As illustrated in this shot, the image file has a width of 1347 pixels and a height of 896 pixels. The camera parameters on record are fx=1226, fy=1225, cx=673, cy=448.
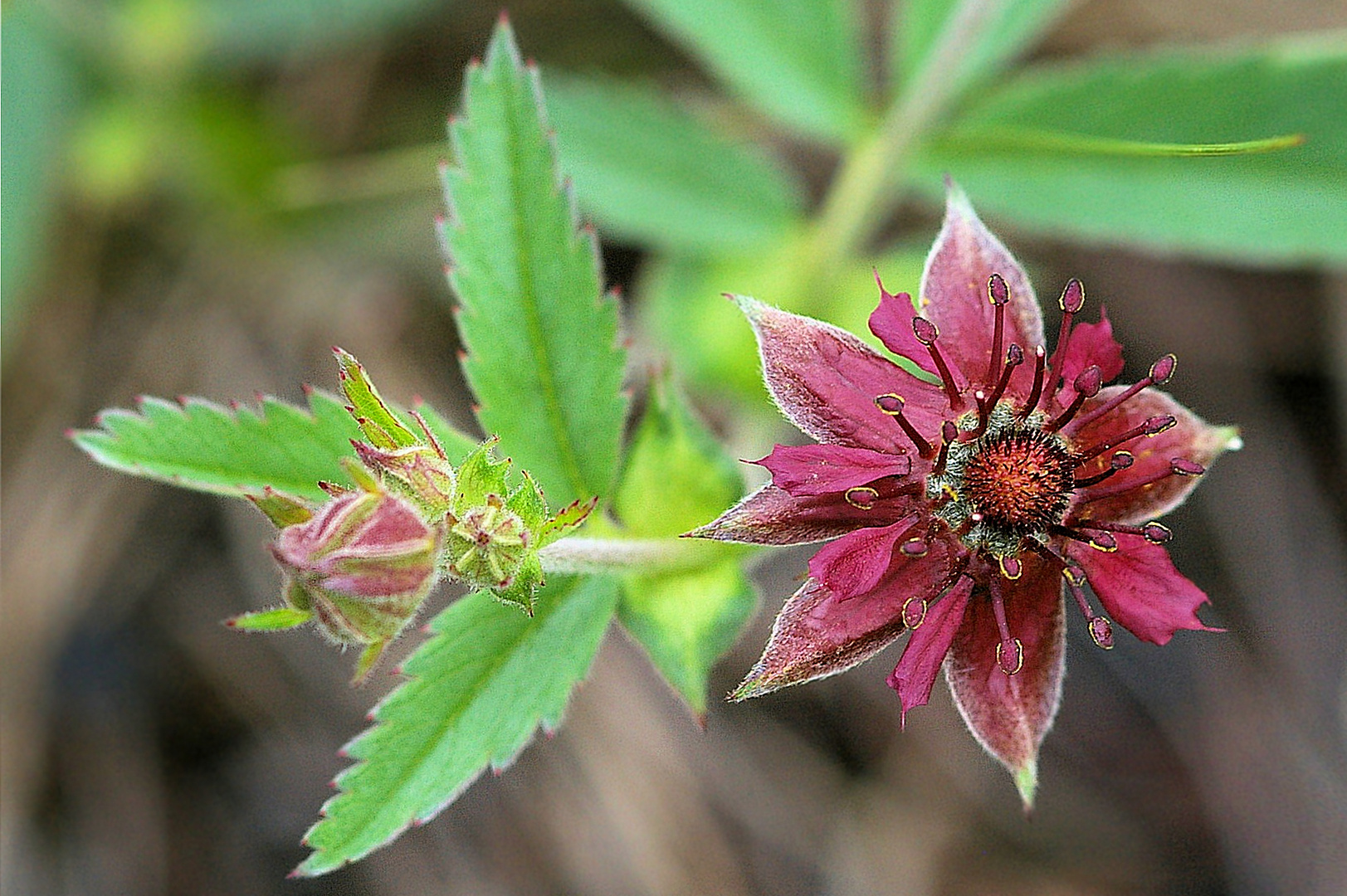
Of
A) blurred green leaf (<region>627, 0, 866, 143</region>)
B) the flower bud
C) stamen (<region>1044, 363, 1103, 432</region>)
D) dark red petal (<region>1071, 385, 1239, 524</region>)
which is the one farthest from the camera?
blurred green leaf (<region>627, 0, 866, 143</region>)

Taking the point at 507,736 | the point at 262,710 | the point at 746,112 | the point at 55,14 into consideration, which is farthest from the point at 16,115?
the point at 507,736

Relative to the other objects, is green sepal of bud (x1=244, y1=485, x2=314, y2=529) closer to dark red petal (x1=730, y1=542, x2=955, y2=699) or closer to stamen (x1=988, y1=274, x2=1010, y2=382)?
dark red petal (x1=730, y1=542, x2=955, y2=699)

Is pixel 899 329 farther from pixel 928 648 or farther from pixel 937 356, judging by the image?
pixel 928 648

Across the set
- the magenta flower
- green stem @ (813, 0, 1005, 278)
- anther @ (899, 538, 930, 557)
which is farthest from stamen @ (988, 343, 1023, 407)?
green stem @ (813, 0, 1005, 278)

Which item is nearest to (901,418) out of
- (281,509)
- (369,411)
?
(369,411)

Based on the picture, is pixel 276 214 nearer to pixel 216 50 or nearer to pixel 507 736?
pixel 216 50

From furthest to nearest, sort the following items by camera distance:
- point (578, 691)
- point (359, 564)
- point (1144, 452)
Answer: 1. point (578, 691)
2. point (1144, 452)
3. point (359, 564)
